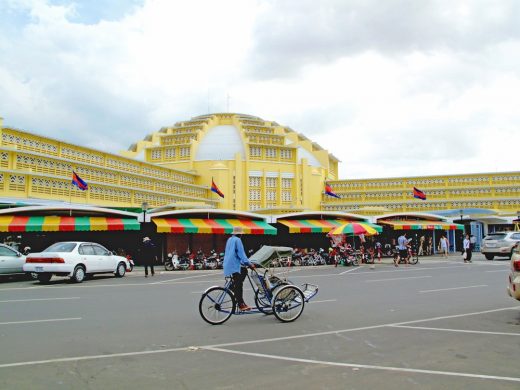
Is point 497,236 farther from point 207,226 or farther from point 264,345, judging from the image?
point 264,345

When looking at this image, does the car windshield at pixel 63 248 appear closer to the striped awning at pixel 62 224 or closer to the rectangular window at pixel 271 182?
the striped awning at pixel 62 224

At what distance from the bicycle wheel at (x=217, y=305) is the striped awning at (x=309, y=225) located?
21.2 meters

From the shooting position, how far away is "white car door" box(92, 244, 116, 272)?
18.9 meters

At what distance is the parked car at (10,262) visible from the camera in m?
18.1

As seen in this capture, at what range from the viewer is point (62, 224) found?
23.7m

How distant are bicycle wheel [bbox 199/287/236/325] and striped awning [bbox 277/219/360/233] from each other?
2121cm

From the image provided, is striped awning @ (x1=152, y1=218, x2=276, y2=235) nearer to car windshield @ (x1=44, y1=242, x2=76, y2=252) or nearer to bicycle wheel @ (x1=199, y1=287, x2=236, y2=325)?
car windshield @ (x1=44, y1=242, x2=76, y2=252)

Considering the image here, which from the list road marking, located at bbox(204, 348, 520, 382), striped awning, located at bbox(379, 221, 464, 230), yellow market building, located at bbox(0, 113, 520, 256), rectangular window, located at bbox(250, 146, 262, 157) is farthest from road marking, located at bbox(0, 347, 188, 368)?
rectangular window, located at bbox(250, 146, 262, 157)

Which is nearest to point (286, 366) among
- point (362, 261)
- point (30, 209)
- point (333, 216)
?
point (30, 209)

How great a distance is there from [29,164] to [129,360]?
3127 centimetres

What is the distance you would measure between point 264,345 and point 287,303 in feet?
6.83

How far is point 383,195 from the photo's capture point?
204 ft

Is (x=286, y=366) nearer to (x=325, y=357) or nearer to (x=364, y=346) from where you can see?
(x=325, y=357)

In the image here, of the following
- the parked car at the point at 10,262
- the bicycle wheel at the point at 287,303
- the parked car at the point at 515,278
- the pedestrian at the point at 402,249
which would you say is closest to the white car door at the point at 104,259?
the parked car at the point at 10,262
